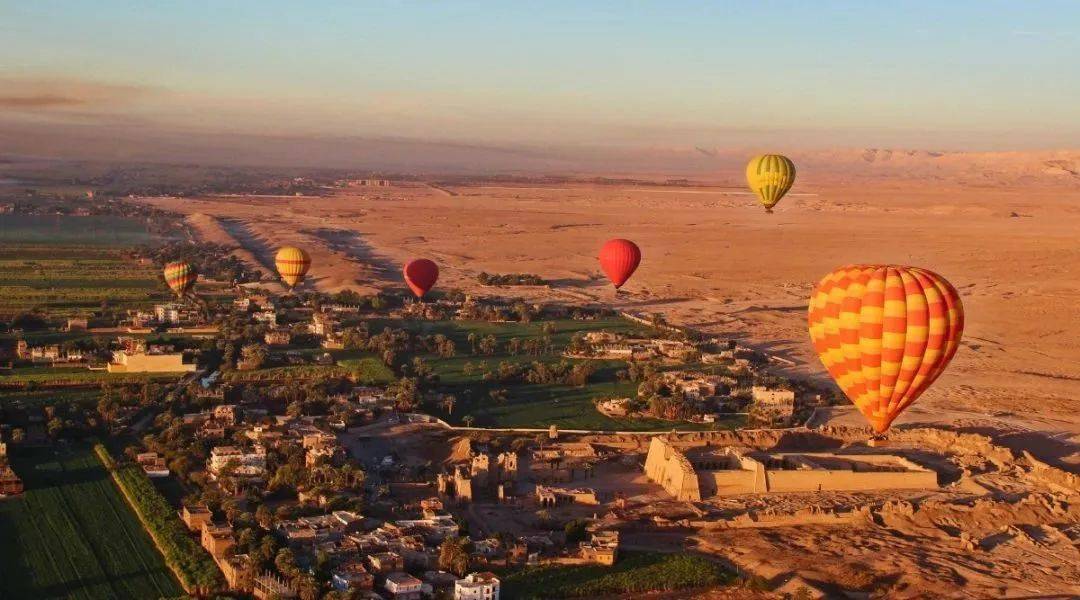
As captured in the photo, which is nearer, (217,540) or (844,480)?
(217,540)

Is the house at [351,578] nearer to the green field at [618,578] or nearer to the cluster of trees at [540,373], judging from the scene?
the green field at [618,578]

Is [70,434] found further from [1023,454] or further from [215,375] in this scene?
[1023,454]

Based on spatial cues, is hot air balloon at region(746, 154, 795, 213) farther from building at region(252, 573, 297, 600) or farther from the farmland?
building at region(252, 573, 297, 600)

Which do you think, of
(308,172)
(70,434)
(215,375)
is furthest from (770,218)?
(308,172)

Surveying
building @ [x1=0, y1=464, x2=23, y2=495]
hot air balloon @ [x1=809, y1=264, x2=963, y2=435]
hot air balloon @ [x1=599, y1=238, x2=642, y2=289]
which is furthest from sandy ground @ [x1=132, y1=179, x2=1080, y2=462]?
building @ [x1=0, y1=464, x2=23, y2=495]

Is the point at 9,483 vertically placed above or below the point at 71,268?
above

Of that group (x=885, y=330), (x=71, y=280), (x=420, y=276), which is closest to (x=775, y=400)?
(x=885, y=330)

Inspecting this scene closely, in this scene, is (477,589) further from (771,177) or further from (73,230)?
(73,230)
